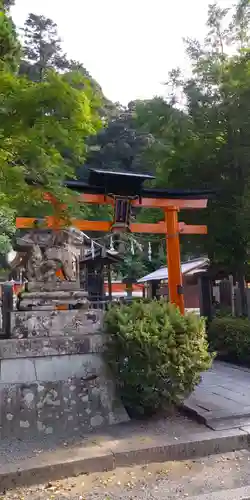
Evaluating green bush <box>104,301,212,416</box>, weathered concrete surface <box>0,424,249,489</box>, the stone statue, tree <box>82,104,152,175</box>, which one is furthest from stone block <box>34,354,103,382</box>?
tree <box>82,104,152,175</box>

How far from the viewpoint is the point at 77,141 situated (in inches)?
194

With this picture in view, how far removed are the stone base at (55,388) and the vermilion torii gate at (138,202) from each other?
4.96 meters

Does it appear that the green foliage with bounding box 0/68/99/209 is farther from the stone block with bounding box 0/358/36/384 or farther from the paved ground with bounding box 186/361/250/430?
the paved ground with bounding box 186/361/250/430

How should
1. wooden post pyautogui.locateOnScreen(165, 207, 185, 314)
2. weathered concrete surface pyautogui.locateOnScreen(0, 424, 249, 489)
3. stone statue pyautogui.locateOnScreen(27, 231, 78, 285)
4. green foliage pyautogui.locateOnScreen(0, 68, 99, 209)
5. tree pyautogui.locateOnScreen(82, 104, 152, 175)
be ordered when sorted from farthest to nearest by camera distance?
1. tree pyautogui.locateOnScreen(82, 104, 152, 175)
2. wooden post pyautogui.locateOnScreen(165, 207, 185, 314)
3. stone statue pyautogui.locateOnScreen(27, 231, 78, 285)
4. green foliage pyautogui.locateOnScreen(0, 68, 99, 209)
5. weathered concrete surface pyautogui.locateOnScreen(0, 424, 249, 489)

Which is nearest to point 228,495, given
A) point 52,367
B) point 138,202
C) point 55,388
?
point 55,388

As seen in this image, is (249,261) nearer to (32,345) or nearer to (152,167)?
(152,167)

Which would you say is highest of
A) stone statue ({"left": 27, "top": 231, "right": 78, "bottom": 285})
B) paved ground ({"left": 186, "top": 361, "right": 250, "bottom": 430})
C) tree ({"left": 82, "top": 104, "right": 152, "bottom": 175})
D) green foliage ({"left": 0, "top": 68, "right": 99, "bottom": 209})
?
tree ({"left": 82, "top": 104, "right": 152, "bottom": 175})

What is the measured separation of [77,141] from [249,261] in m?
7.44

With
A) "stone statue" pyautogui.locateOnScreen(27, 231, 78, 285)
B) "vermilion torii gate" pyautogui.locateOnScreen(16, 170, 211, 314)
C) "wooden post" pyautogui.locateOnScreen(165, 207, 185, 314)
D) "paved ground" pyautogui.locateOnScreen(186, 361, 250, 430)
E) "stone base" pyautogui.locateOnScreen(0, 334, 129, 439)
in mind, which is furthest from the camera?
"wooden post" pyautogui.locateOnScreen(165, 207, 185, 314)

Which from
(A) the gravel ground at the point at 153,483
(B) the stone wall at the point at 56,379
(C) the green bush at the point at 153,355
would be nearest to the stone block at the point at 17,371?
(B) the stone wall at the point at 56,379

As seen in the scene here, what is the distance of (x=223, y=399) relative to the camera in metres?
6.43

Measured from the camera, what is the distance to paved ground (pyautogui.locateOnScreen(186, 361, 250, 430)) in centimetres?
543

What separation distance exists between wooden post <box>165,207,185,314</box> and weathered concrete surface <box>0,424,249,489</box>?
5857 mm

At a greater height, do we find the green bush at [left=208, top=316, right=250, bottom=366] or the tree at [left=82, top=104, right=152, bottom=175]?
the tree at [left=82, top=104, right=152, bottom=175]
